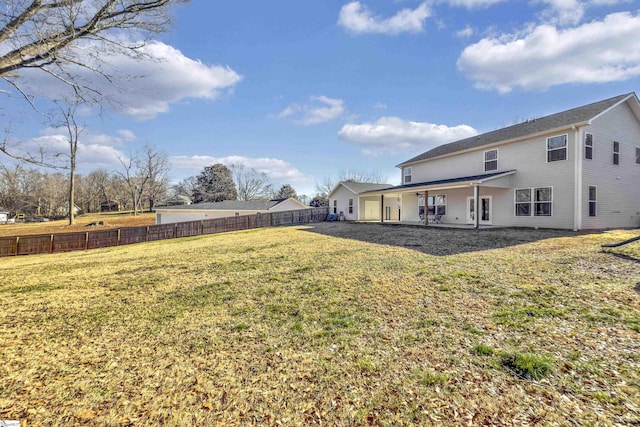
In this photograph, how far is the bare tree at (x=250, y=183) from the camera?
55250mm

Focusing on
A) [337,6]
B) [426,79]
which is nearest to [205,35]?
[337,6]

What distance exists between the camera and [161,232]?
19047mm

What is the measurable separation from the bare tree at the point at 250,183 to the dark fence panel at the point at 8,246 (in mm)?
39943

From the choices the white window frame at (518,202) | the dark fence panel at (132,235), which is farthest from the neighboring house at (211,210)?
the white window frame at (518,202)

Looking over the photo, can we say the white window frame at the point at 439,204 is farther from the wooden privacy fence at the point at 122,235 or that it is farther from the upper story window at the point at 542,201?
the wooden privacy fence at the point at 122,235

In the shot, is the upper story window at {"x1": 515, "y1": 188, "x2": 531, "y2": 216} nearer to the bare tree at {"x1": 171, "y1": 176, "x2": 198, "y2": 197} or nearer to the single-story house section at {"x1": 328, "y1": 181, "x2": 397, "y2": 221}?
the single-story house section at {"x1": 328, "y1": 181, "x2": 397, "y2": 221}

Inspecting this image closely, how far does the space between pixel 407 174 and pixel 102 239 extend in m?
22.3

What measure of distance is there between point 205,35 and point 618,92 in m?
20.4

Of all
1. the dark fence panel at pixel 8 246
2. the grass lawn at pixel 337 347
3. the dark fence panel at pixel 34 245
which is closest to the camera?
the grass lawn at pixel 337 347

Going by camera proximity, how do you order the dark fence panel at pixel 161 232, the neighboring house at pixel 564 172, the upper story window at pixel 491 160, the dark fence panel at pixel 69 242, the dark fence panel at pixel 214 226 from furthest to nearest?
the dark fence panel at pixel 214 226 < the dark fence panel at pixel 161 232 < the dark fence panel at pixel 69 242 < the upper story window at pixel 491 160 < the neighboring house at pixel 564 172

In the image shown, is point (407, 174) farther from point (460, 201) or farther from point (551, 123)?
point (551, 123)

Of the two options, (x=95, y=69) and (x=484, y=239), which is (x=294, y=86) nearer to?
(x=95, y=69)

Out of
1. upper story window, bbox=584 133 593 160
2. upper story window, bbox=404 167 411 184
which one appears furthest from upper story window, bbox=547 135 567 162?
upper story window, bbox=404 167 411 184

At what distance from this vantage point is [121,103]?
7.39 meters
